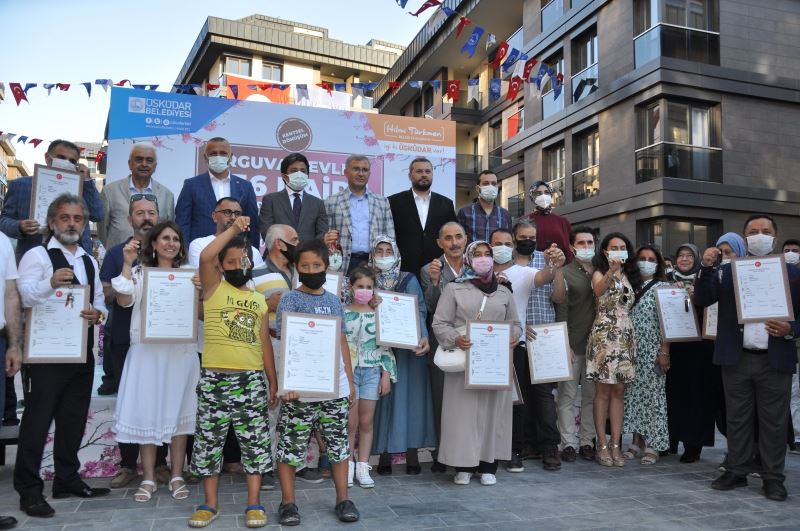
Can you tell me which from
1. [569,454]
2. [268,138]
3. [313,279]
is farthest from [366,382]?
[268,138]

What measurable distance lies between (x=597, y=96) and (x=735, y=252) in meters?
13.5

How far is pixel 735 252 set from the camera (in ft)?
19.6

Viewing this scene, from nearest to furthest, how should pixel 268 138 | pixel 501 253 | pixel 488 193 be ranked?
pixel 501 253 < pixel 488 193 < pixel 268 138

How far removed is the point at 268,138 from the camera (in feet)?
30.8

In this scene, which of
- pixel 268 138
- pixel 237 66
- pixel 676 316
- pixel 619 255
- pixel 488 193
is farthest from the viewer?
pixel 237 66

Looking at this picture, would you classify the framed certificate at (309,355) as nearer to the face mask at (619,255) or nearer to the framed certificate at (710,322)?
the face mask at (619,255)

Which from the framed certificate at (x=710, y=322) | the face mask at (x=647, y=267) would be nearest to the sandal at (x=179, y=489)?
the face mask at (x=647, y=267)

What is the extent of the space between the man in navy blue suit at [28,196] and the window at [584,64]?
1594cm

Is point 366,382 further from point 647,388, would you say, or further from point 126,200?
point 126,200

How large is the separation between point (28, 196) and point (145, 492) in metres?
2.73

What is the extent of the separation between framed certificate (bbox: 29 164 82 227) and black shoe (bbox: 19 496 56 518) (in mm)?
1895

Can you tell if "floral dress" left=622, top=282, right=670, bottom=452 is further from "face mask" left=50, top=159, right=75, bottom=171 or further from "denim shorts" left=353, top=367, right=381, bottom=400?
"face mask" left=50, top=159, right=75, bottom=171

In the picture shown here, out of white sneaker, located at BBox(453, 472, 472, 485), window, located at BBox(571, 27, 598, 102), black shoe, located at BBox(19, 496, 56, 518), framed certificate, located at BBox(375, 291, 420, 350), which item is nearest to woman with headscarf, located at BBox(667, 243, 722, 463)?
white sneaker, located at BBox(453, 472, 472, 485)

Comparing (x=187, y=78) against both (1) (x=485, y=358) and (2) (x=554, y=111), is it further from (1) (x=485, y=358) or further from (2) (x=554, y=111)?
(1) (x=485, y=358)
